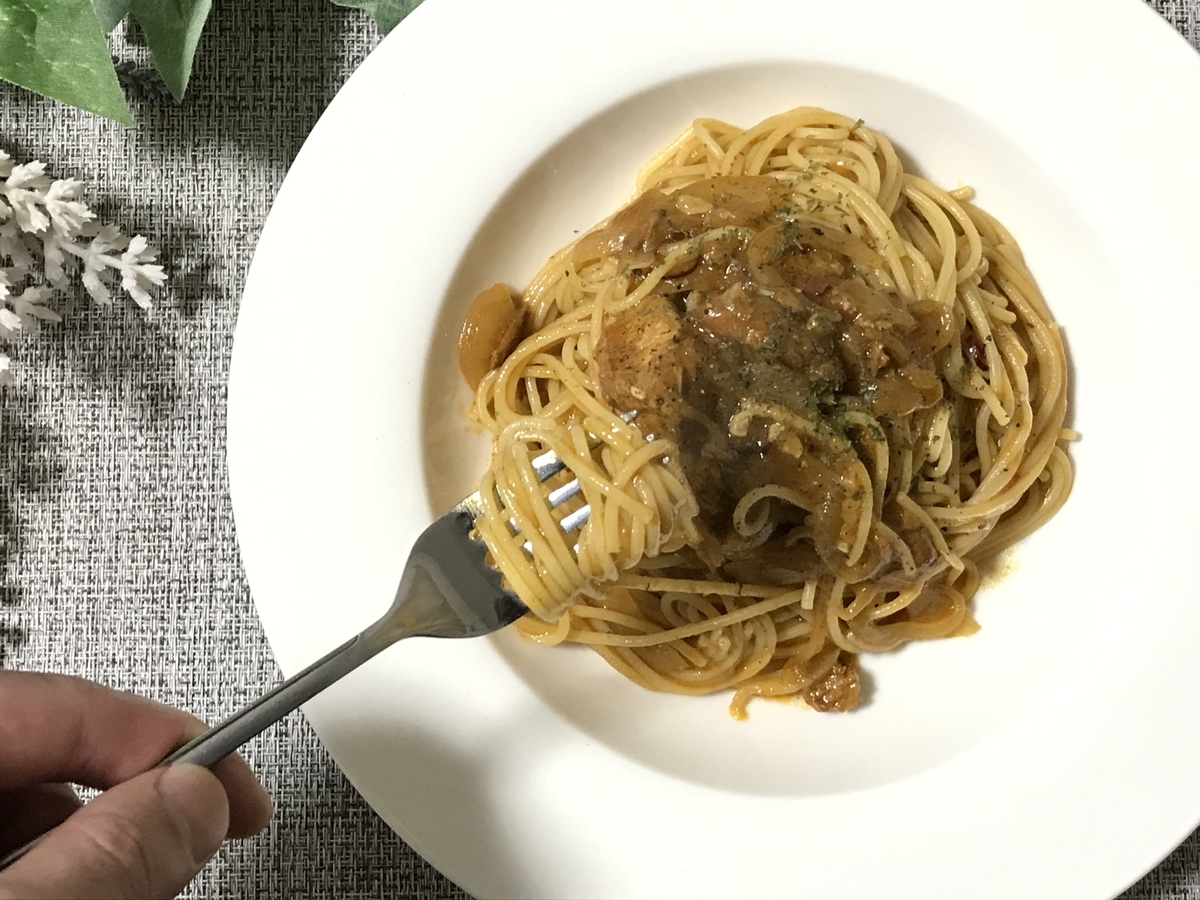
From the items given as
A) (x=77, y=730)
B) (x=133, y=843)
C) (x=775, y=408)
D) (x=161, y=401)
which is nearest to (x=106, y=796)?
(x=133, y=843)

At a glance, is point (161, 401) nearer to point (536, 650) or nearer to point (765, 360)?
point (536, 650)

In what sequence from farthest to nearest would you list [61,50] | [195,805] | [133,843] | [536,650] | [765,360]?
[536,650]
[61,50]
[765,360]
[195,805]
[133,843]

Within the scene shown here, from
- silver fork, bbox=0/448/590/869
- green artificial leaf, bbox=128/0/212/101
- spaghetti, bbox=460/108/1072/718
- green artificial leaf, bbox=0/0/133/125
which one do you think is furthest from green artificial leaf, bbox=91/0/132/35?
silver fork, bbox=0/448/590/869

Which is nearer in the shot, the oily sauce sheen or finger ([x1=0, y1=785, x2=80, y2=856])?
the oily sauce sheen

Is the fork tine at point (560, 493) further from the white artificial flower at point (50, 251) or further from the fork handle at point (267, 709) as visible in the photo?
the white artificial flower at point (50, 251)

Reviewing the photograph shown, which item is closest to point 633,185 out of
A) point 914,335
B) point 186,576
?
point 914,335

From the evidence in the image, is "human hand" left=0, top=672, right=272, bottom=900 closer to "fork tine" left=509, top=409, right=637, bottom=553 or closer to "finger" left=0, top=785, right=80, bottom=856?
"finger" left=0, top=785, right=80, bottom=856

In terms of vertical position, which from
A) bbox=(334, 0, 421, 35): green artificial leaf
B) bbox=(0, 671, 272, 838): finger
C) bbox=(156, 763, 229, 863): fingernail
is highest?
bbox=(334, 0, 421, 35): green artificial leaf
